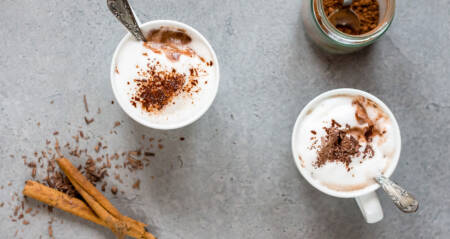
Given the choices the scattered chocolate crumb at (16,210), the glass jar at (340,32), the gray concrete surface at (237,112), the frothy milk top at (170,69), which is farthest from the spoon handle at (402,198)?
the scattered chocolate crumb at (16,210)

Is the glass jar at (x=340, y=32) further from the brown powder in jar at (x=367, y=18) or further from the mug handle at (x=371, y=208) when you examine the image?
the mug handle at (x=371, y=208)

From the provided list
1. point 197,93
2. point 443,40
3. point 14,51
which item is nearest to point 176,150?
point 197,93

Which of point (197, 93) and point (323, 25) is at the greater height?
point (323, 25)

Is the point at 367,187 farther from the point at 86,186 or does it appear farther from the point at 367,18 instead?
the point at 86,186

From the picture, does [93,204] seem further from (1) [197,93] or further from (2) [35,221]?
(1) [197,93]

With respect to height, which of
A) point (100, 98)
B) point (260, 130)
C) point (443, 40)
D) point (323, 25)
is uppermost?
point (323, 25)
